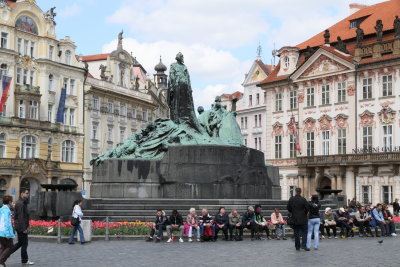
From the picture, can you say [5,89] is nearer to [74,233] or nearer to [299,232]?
[74,233]

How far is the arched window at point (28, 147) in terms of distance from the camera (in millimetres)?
50631

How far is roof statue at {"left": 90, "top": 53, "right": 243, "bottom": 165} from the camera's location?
2138 centimetres

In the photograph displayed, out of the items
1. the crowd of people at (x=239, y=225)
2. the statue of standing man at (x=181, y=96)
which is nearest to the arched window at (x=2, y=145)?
the statue of standing man at (x=181, y=96)

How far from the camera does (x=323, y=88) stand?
1847 inches

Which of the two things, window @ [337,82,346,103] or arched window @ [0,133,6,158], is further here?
arched window @ [0,133,6,158]

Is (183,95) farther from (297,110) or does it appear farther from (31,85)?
(31,85)

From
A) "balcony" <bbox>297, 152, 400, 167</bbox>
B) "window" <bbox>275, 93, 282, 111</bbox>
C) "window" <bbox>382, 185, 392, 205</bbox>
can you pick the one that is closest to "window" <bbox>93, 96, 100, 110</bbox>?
"window" <bbox>275, 93, 282, 111</bbox>

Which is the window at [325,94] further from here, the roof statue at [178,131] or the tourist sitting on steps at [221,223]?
the tourist sitting on steps at [221,223]

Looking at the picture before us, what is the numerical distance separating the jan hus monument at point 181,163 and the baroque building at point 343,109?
21.7 m

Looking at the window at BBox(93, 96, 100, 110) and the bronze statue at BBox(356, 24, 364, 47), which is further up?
the bronze statue at BBox(356, 24, 364, 47)

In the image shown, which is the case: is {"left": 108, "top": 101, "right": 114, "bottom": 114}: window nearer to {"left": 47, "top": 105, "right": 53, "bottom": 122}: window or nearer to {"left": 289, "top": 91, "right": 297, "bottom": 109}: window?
{"left": 47, "top": 105, "right": 53, "bottom": 122}: window

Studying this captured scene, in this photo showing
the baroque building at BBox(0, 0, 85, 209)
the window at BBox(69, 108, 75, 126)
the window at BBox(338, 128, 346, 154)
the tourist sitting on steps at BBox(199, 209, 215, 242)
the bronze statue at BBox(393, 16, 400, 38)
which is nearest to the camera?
the tourist sitting on steps at BBox(199, 209, 215, 242)

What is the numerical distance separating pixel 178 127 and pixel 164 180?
6.94ft

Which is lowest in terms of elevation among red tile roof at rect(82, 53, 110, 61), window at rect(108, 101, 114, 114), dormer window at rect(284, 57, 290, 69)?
window at rect(108, 101, 114, 114)
